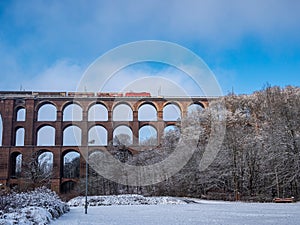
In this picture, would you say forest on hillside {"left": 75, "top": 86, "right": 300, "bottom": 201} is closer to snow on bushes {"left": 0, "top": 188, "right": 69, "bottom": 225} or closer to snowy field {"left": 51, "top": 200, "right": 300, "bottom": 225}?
snowy field {"left": 51, "top": 200, "right": 300, "bottom": 225}

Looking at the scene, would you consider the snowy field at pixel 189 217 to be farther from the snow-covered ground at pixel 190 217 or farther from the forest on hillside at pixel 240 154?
the forest on hillside at pixel 240 154

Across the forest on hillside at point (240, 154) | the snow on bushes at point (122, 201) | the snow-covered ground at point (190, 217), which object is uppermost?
the forest on hillside at point (240, 154)

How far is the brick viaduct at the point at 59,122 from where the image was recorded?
33594 millimetres

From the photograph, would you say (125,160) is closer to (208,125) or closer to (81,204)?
(208,125)

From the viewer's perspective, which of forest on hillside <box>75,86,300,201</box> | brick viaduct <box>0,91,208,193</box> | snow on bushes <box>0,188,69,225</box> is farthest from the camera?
brick viaduct <box>0,91,208,193</box>

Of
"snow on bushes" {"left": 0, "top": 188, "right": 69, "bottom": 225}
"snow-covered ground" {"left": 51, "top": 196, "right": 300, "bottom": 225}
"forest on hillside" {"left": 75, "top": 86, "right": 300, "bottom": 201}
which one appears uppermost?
"forest on hillside" {"left": 75, "top": 86, "right": 300, "bottom": 201}

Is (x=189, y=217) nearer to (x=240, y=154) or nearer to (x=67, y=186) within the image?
(x=240, y=154)

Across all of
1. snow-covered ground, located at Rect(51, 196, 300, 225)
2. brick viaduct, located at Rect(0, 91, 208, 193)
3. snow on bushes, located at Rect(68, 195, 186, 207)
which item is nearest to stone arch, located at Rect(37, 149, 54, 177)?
brick viaduct, located at Rect(0, 91, 208, 193)

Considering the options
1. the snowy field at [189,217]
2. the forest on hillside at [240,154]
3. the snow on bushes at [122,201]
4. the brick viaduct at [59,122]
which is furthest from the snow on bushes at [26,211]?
the brick viaduct at [59,122]

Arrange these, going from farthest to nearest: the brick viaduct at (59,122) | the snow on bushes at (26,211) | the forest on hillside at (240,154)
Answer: the brick viaduct at (59,122) < the forest on hillside at (240,154) < the snow on bushes at (26,211)

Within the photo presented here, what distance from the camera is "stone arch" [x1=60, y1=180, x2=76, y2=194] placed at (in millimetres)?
33831

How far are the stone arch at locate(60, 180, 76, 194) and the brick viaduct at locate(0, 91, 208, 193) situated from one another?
0.36m

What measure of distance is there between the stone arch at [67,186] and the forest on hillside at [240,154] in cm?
426

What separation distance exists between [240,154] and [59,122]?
1921 cm
